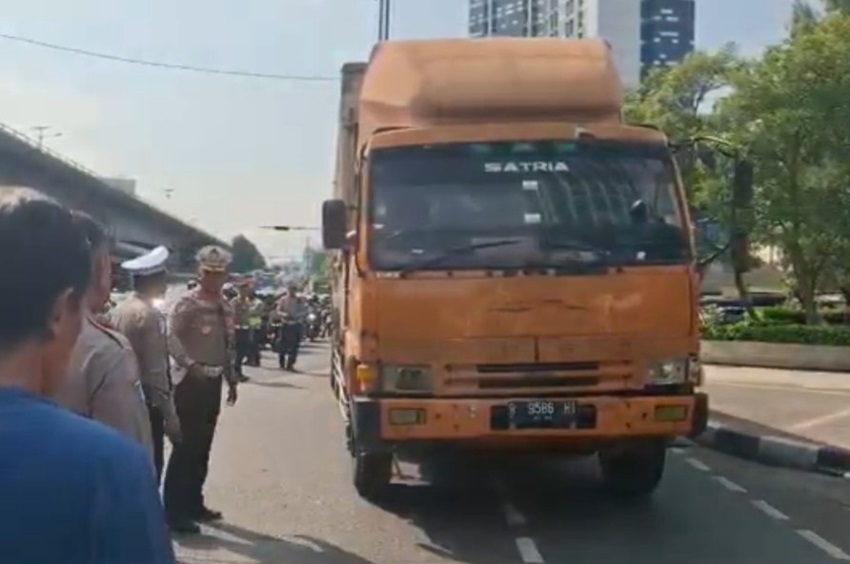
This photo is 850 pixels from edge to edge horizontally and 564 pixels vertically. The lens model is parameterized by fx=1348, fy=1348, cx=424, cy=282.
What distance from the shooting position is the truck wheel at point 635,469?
960 cm

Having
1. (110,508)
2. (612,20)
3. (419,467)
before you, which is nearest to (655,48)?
(612,20)

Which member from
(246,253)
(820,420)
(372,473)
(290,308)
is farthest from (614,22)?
(372,473)

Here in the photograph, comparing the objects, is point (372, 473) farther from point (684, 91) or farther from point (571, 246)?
point (684, 91)

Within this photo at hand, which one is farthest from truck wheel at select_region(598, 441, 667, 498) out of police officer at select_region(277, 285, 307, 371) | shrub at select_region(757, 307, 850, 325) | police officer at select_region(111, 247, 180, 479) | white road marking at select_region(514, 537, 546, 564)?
shrub at select_region(757, 307, 850, 325)

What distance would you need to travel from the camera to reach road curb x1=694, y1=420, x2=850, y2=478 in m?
11.6

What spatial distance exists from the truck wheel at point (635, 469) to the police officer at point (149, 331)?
3643 mm

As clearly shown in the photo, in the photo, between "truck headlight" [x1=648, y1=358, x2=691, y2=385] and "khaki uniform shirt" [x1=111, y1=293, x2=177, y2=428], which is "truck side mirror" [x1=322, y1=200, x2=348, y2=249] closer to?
"khaki uniform shirt" [x1=111, y1=293, x2=177, y2=428]

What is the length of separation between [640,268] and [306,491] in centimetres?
336

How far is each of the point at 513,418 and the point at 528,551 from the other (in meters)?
0.83

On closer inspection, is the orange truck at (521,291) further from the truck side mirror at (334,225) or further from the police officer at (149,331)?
the police officer at (149,331)

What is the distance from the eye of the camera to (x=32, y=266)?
6.39 ft

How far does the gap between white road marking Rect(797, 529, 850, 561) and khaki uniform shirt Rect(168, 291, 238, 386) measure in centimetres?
382

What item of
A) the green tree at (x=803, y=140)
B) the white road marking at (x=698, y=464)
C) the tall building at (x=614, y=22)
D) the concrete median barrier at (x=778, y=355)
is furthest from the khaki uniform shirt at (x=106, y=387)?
the tall building at (x=614, y=22)

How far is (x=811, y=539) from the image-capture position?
8.34 m
